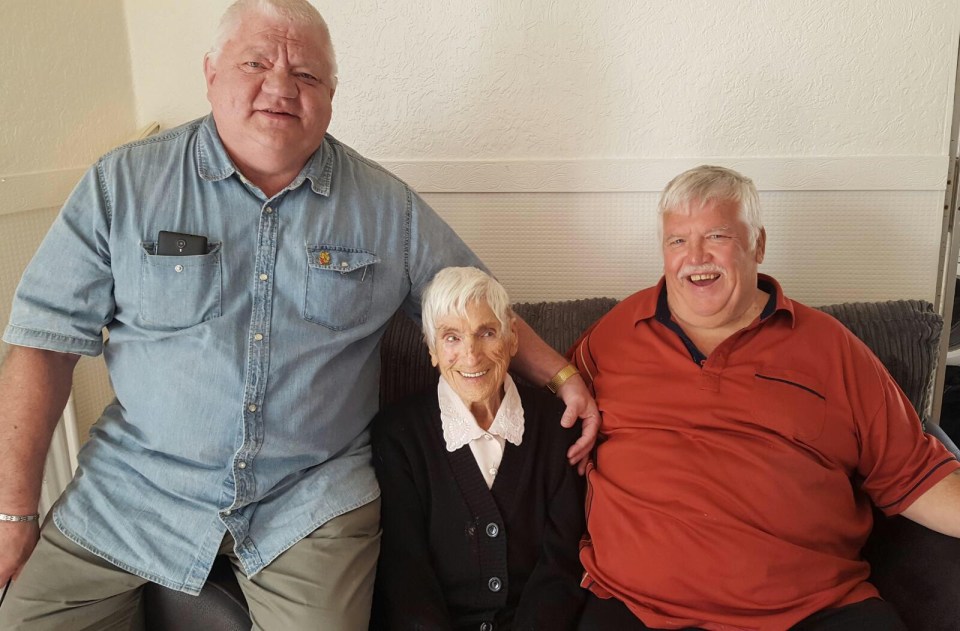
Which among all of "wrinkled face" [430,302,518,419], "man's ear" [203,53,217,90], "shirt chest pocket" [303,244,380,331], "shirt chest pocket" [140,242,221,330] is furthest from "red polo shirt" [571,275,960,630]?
"man's ear" [203,53,217,90]

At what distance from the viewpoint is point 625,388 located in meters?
1.79

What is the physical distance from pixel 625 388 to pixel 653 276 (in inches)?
26.6

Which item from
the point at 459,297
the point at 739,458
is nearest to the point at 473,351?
the point at 459,297

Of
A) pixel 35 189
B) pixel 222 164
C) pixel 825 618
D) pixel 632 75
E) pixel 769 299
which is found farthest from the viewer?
pixel 632 75

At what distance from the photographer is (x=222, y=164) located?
1621mm

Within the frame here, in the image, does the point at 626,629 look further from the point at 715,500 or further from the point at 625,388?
the point at 625,388

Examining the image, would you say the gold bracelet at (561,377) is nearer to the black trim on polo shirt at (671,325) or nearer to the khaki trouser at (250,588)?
the black trim on polo shirt at (671,325)

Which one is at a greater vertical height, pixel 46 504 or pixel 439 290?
→ pixel 439 290

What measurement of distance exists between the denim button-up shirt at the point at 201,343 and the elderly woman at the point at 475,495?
142 mm

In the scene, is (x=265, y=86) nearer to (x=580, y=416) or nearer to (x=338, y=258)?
(x=338, y=258)

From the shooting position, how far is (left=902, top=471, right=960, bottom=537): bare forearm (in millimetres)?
1551

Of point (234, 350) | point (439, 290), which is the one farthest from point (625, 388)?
point (234, 350)

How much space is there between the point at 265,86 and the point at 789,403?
1.32m

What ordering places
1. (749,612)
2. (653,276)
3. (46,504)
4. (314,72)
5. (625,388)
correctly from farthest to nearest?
(653,276) → (46,504) → (625,388) → (314,72) → (749,612)
